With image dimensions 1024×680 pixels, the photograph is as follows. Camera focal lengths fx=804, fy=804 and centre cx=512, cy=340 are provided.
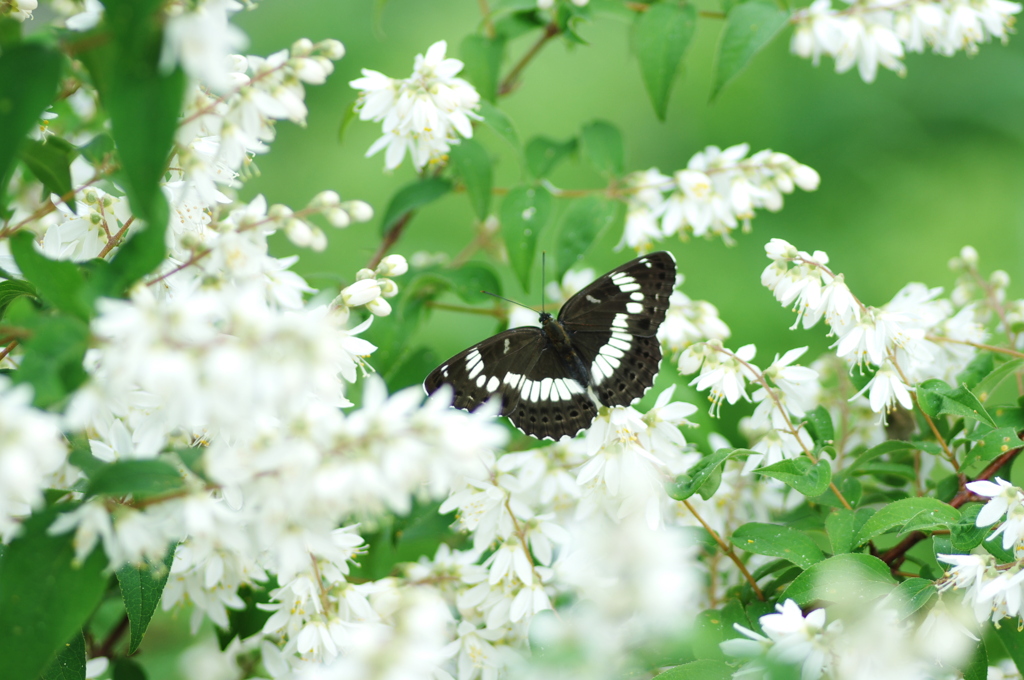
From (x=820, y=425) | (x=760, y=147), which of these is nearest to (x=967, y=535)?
(x=820, y=425)

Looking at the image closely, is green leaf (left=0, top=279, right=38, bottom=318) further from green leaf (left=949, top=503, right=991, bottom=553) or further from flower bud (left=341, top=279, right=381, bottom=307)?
green leaf (left=949, top=503, right=991, bottom=553)

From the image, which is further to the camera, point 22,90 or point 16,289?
point 16,289

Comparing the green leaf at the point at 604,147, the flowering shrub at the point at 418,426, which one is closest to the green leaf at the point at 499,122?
the flowering shrub at the point at 418,426

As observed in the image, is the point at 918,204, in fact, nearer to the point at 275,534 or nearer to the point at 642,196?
the point at 642,196

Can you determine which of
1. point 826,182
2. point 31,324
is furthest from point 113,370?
point 826,182

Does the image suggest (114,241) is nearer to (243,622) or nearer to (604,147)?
(243,622)

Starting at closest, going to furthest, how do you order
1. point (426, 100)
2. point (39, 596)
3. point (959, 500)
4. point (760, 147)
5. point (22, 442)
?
point (22, 442) → point (39, 596) → point (959, 500) → point (426, 100) → point (760, 147)
